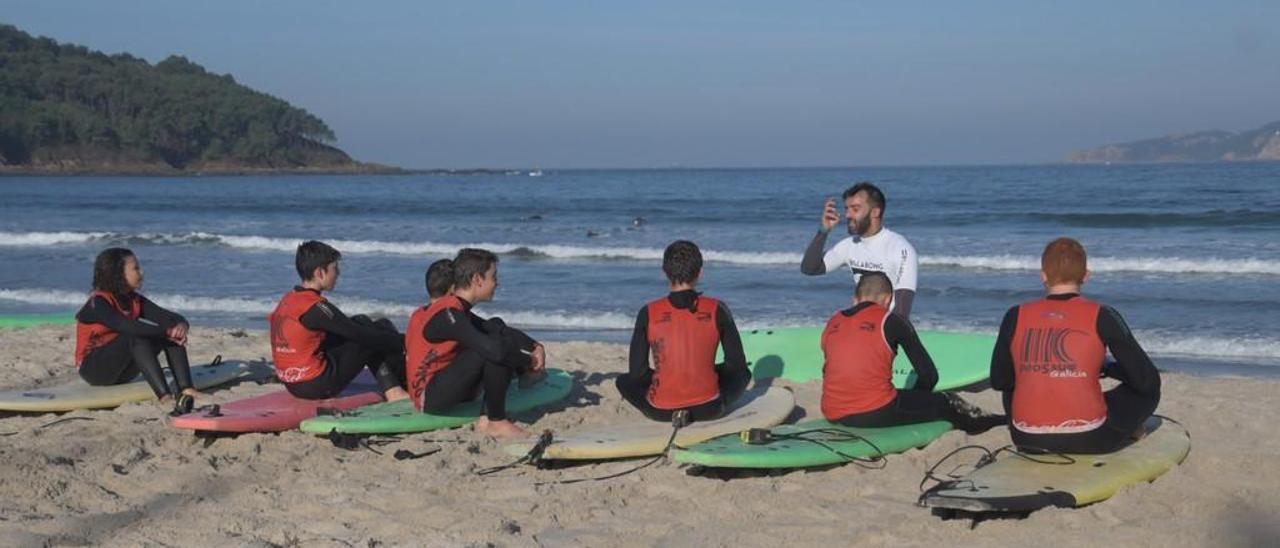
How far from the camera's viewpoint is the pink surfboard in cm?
653

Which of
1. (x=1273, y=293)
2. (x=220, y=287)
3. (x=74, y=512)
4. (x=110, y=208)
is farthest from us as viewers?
(x=110, y=208)

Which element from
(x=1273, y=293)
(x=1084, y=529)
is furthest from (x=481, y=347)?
(x=1273, y=293)

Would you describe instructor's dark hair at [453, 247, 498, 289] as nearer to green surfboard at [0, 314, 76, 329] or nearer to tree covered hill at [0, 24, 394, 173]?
green surfboard at [0, 314, 76, 329]

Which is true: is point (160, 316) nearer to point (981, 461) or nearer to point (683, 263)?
point (683, 263)

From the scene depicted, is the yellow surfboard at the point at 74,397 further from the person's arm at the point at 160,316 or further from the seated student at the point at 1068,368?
the seated student at the point at 1068,368

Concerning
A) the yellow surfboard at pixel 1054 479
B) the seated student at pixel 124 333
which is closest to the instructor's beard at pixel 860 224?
the yellow surfboard at pixel 1054 479

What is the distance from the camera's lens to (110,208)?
132 feet

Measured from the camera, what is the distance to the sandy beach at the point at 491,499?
4.96 m

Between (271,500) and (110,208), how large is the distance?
Answer: 3765 centimetres

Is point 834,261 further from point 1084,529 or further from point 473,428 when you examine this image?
point 1084,529

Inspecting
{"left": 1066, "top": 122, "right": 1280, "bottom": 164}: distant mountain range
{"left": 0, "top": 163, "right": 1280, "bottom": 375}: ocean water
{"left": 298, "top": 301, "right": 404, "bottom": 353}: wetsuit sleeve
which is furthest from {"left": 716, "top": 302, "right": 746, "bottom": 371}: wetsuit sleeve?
{"left": 1066, "top": 122, "right": 1280, "bottom": 164}: distant mountain range

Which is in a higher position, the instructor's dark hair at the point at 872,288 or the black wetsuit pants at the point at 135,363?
the instructor's dark hair at the point at 872,288

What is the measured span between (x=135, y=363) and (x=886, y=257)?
436 centimetres

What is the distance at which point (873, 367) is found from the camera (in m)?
6.01
